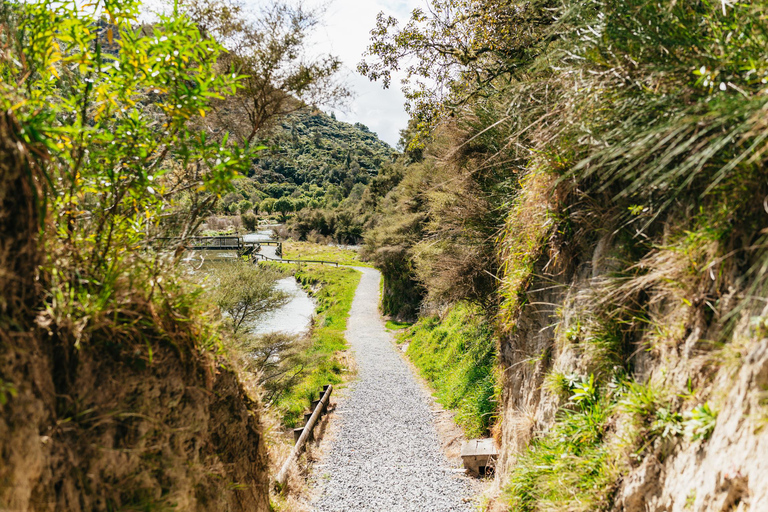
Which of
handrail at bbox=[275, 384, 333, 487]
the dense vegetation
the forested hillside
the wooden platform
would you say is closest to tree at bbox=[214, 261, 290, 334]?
handrail at bbox=[275, 384, 333, 487]

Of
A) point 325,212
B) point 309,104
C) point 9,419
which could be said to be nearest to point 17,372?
point 9,419

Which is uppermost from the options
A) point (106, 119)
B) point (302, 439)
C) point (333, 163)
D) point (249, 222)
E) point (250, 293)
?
point (333, 163)

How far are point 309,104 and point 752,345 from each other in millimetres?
6655

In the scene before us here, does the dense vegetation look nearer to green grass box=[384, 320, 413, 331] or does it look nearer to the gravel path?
the gravel path

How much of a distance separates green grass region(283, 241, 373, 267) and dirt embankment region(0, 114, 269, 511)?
4075cm

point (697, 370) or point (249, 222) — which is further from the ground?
point (249, 222)

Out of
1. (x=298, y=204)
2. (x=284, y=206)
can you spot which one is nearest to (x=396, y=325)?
(x=298, y=204)

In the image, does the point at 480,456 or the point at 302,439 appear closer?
the point at 480,456

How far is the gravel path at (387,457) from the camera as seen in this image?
6.80 m

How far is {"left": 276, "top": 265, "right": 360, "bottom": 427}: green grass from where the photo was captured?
40.3 feet

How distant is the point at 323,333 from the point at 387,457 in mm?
11921

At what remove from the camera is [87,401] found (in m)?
1.68

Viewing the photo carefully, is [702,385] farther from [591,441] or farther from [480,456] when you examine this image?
[480,456]

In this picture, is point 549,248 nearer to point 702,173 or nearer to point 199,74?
point 702,173
